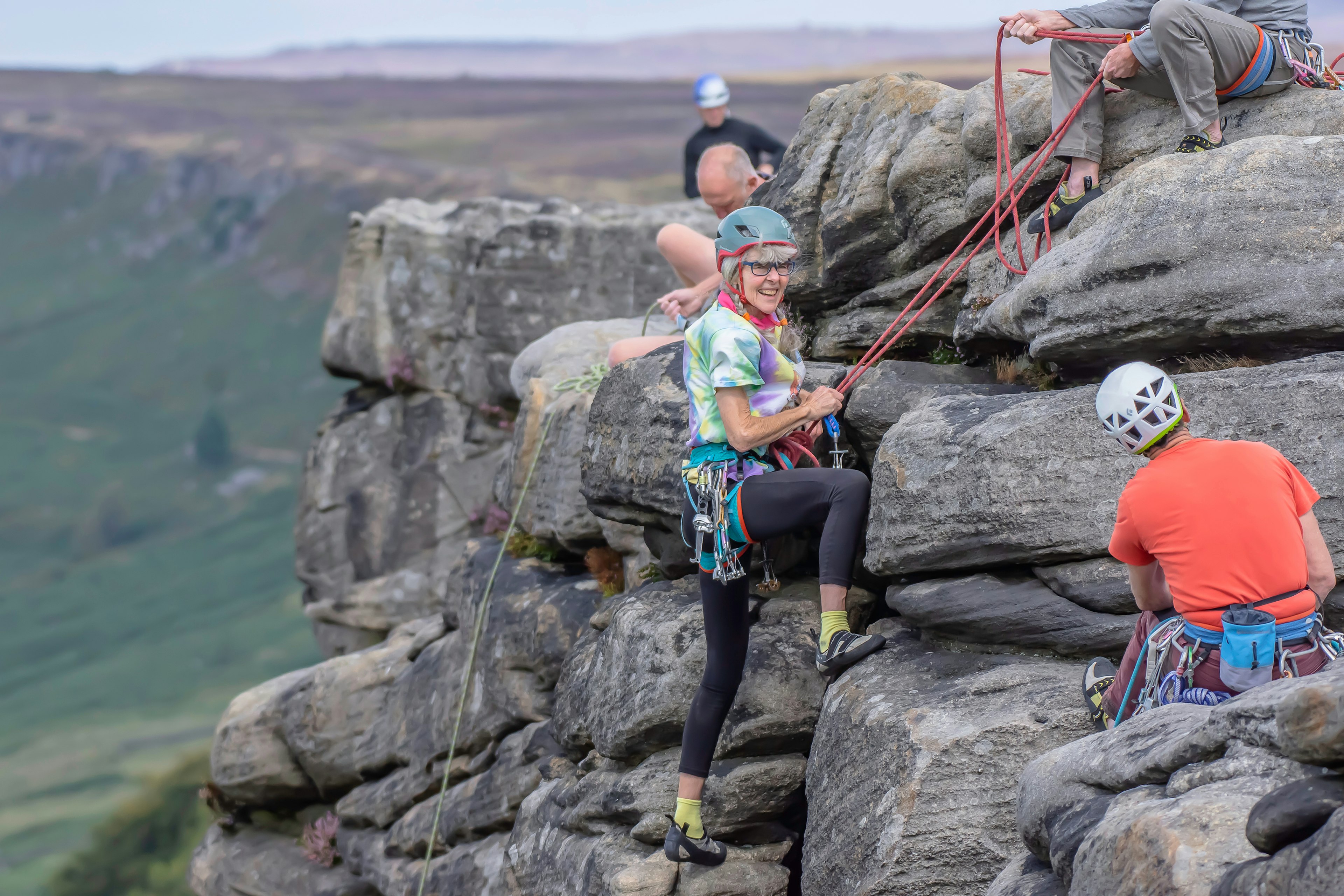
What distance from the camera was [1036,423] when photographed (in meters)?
5.64

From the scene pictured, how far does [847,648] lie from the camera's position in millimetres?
6121

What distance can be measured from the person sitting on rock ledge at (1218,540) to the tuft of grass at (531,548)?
21.1ft

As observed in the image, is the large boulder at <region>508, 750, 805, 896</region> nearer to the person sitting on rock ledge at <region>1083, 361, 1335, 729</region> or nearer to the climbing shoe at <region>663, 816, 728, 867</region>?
the climbing shoe at <region>663, 816, 728, 867</region>

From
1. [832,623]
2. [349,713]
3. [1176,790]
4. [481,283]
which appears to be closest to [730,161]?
[832,623]

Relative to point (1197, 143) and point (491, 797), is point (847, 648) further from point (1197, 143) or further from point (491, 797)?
point (491, 797)

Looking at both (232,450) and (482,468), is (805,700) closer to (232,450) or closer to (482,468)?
(482,468)

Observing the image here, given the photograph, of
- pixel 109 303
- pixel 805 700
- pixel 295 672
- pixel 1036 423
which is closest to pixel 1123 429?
pixel 1036 423

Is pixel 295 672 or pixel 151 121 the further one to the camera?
pixel 151 121

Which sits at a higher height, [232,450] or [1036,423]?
[1036,423]

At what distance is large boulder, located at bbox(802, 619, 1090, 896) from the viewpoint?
206 inches

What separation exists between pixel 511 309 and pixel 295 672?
626 cm

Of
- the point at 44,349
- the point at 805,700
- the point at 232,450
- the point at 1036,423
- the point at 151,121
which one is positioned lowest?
the point at 232,450

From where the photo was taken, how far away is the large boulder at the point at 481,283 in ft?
52.5

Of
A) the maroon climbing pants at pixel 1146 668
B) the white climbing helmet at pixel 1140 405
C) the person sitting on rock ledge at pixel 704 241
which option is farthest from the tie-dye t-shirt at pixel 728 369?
the maroon climbing pants at pixel 1146 668
